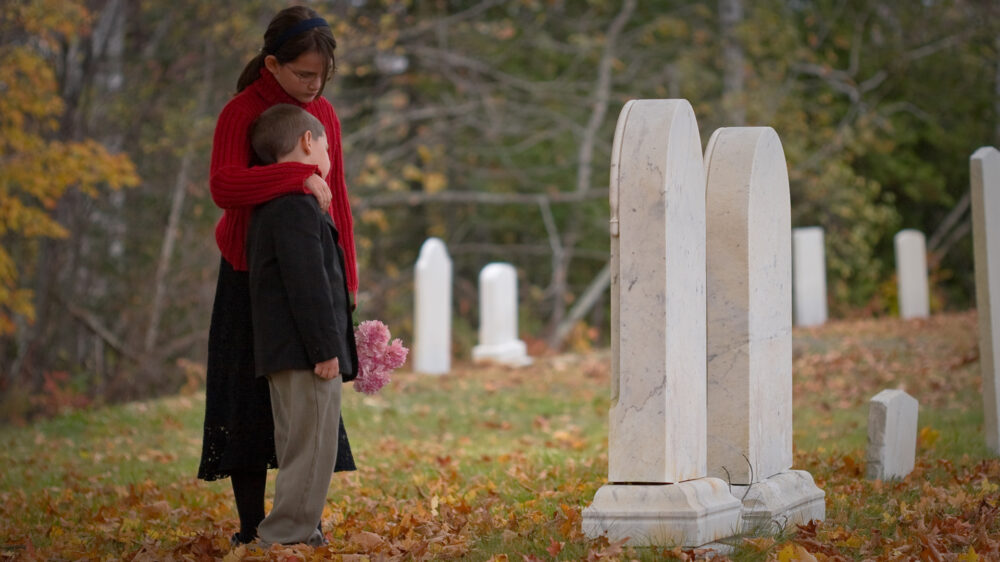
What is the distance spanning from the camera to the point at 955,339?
12773 millimetres

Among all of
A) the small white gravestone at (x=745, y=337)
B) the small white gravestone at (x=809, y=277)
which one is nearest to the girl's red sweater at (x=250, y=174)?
the small white gravestone at (x=745, y=337)

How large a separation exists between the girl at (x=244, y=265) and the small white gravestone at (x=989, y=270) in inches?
155

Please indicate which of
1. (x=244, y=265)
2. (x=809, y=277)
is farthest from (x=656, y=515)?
(x=809, y=277)

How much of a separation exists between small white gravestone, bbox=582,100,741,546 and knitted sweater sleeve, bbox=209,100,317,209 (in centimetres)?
115

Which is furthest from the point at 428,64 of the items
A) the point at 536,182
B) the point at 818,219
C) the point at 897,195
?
the point at 897,195

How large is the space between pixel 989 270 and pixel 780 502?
2771 mm

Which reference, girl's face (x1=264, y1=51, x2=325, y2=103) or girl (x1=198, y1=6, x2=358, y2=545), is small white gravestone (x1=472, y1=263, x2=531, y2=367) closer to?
girl (x1=198, y1=6, x2=358, y2=545)

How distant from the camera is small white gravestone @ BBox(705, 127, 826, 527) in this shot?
4.39 meters

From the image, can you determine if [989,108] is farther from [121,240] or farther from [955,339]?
[121,240]

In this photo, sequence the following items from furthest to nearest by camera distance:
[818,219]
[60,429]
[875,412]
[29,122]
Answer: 1. [818,219]
2. [29,122]
3. [60,429]
4. [875,412]

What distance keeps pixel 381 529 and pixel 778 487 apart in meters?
1.62

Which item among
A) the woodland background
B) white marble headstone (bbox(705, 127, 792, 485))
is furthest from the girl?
the woodland background

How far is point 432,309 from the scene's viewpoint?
13.3 metres

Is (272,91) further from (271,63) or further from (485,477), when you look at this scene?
(485,477)
